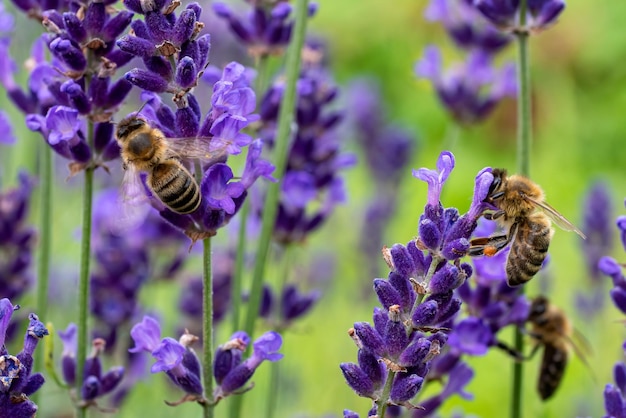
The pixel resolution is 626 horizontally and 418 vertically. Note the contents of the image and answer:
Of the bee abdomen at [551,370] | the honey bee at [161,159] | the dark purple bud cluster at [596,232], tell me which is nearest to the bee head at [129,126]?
the honey bee at [161,159]

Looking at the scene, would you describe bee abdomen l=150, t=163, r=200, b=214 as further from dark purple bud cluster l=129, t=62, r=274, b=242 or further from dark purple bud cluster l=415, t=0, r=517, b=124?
dark purple bud cluster l=415, t=0, r=517, b=124

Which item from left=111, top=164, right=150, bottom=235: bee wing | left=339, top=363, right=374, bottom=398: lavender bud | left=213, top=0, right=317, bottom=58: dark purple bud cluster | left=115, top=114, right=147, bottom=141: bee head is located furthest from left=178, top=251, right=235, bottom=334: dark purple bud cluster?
left=339, top=363, right=374, bottom=398: lavender bud

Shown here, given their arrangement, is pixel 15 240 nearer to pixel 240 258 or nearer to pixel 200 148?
pixel 240 258

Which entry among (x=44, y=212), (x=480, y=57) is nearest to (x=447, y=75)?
(x=480, y=57)

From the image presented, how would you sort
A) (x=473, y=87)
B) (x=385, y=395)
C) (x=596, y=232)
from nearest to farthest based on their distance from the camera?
(x=385, y=395)
(x=473, y=87)
(x=596, y=232)

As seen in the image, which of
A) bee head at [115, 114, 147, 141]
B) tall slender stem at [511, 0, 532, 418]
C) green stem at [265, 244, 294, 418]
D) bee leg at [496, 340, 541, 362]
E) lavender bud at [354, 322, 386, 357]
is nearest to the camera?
lavender bud at [354, 322, 386, 357]

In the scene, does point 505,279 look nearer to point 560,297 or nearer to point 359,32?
point 560,297

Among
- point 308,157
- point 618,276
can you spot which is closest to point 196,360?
point 618,276

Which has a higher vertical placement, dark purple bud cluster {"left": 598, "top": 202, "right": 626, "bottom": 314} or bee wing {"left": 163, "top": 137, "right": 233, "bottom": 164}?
bee wing {"left": 163, "top": 137, "right": 233, "bottom": 164}
